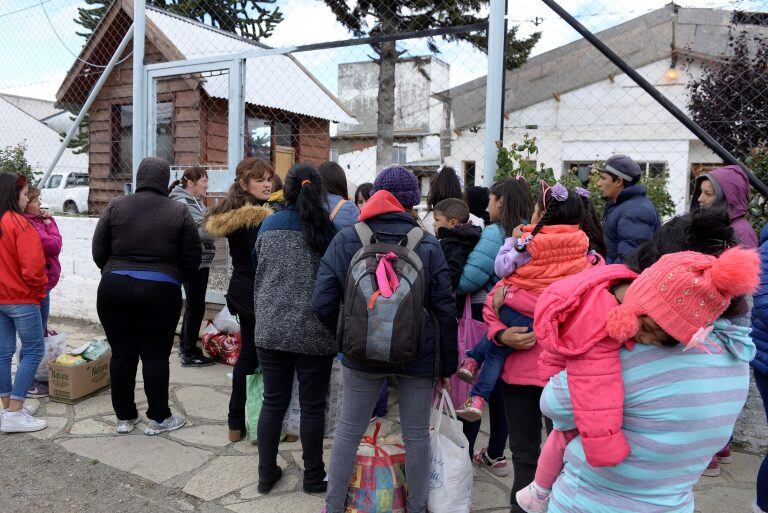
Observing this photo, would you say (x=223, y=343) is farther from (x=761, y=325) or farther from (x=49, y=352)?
(x=761, y=325)

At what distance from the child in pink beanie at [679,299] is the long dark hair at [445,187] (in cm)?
233

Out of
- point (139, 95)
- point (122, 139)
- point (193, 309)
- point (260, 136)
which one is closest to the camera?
point (193, 309)

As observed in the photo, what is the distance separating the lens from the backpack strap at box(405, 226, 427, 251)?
8.39ft

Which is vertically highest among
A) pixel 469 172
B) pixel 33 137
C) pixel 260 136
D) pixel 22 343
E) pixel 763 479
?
pixel 33 137

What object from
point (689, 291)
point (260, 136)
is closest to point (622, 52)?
point (260, 136)

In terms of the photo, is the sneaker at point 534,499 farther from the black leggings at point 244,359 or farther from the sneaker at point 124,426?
the sneaker at point 124,426

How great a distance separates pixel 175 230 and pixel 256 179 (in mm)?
620

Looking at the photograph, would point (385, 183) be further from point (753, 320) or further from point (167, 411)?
point (167, 411)

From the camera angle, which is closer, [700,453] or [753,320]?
[700,453]

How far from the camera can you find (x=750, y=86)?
16.2ft

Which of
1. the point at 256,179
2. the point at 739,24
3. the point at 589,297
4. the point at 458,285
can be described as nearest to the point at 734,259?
the point at 589,297

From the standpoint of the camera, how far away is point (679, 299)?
1.38m

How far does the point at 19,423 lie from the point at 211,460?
4.83ft

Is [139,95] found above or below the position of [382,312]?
above
